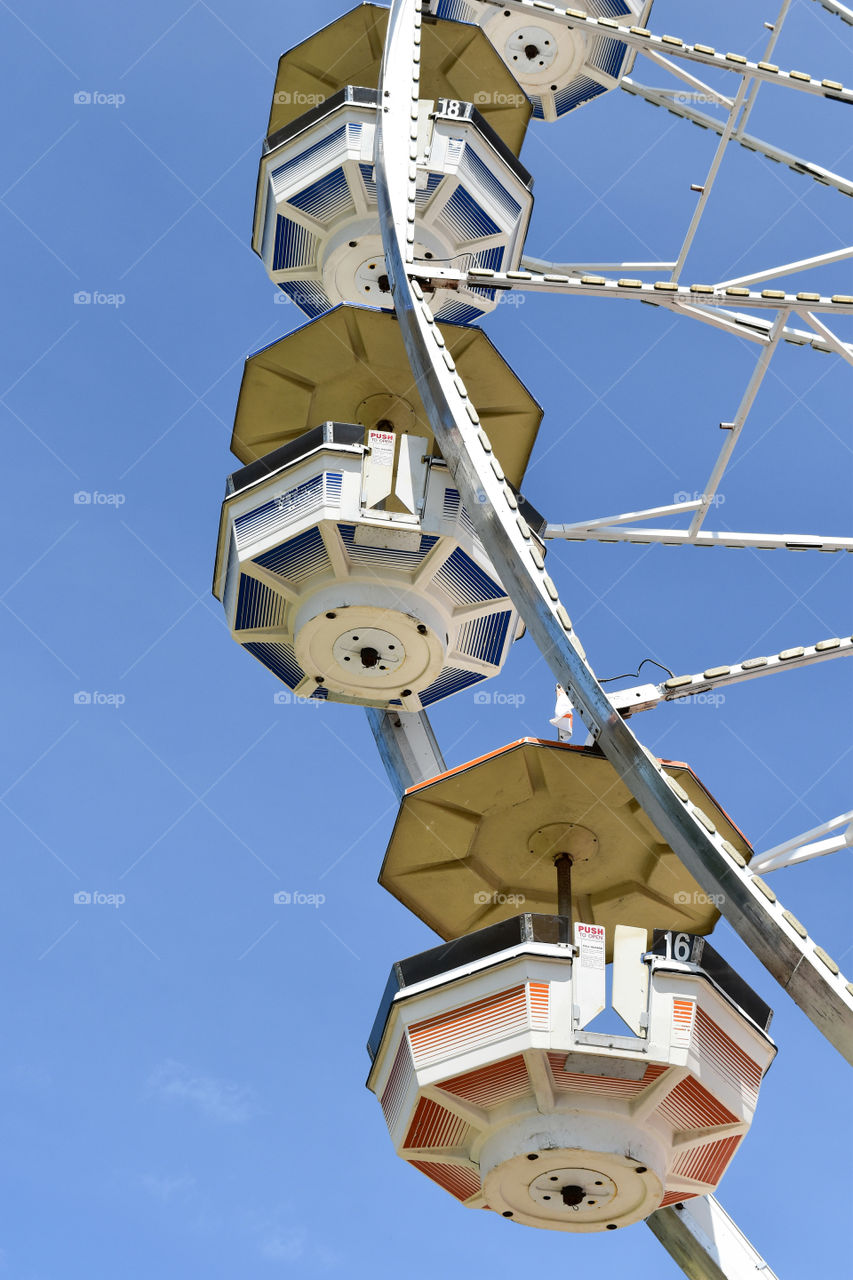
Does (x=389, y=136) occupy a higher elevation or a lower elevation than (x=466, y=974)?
higher

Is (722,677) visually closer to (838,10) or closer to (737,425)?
(737,425)

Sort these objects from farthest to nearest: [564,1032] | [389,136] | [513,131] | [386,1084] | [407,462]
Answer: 1. [513,131]
2. [389,136]
3. [407,462]
4. [386,1084]
5. [564,1032]

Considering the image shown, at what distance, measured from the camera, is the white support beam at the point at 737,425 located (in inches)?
736

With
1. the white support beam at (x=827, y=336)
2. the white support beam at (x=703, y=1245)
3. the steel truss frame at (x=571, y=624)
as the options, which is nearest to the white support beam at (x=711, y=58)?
the steel truss frame at (x=571, y=624)

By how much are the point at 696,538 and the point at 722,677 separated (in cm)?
478

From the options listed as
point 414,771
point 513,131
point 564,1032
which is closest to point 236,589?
point 414,771

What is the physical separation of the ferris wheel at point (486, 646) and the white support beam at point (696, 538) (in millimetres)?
41

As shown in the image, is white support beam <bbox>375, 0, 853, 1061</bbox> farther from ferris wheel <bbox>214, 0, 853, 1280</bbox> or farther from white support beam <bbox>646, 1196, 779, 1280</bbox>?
white support beam <bbox>646, 1196, 779, 1280</bbox>

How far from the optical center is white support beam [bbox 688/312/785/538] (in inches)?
736

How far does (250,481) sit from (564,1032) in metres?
9.31

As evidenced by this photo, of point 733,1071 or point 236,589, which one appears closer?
point 733,1071

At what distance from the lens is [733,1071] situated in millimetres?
16562

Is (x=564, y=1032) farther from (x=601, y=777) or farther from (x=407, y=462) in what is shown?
(x=407, y=462)

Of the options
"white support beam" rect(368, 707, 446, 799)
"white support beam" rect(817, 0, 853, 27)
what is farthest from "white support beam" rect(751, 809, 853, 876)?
"white support beam" rect(817, 0, 853, 27)
